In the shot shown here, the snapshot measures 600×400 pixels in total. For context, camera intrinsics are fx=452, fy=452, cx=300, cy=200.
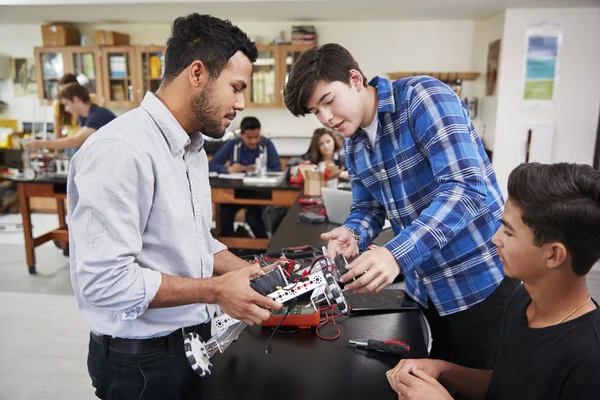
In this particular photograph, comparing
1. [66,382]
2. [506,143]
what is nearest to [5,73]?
[66,382]

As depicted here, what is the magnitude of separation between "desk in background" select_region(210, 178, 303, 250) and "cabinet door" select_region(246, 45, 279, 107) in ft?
6.75

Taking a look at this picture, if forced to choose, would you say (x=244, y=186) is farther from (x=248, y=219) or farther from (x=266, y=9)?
(x=266, y=9)

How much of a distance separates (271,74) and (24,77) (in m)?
3.52

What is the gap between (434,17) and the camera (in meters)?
5.41

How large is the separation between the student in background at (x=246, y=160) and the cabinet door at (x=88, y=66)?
2.43 metres

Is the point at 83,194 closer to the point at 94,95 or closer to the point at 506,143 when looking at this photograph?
the point at 506,143

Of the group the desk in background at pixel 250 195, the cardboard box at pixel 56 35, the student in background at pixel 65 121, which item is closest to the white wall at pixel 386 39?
the cardboard box at pixel 56 35

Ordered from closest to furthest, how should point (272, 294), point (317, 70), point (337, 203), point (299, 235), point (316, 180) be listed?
point (272, 294) → point (317, 70) → point (299, 235) → point (337, 203) → point (316, 180)

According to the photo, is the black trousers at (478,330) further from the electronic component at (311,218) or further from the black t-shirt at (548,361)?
the electronic component at (311,218)

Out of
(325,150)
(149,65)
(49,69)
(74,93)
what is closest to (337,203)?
(325,150)

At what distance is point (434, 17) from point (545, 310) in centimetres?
520

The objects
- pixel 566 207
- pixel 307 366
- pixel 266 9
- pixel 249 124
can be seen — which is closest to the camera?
pixel 566 207

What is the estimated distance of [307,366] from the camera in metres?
1.10

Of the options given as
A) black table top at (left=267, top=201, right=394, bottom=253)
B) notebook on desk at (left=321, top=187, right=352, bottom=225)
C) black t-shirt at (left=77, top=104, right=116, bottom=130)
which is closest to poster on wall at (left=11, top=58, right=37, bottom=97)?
black t-shirt at (left=77, top=104, right=116, bottom=130)
